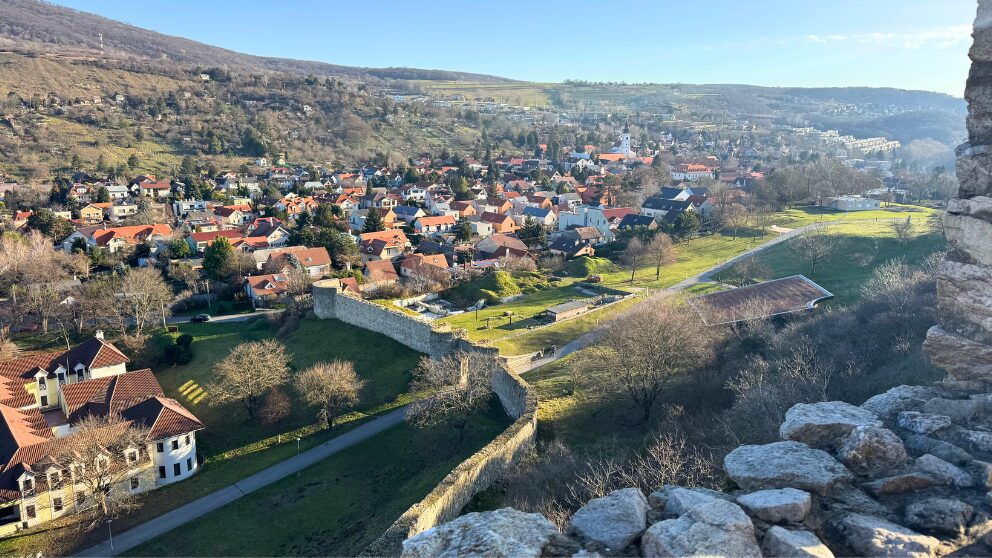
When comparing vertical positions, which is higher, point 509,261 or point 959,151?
point 959,151

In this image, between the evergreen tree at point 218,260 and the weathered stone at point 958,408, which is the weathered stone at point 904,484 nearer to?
the weathered stone at point 958,408

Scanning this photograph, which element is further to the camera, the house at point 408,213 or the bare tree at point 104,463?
the house at point 408,213

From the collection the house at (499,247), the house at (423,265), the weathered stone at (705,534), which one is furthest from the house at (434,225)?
the weathered stone at (705,534)

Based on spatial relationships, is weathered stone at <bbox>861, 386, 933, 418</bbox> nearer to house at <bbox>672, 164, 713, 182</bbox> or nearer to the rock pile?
the rock pile

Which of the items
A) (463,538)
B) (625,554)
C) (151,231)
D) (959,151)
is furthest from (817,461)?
(151,231)

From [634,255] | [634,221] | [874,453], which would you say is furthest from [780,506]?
[634,221]

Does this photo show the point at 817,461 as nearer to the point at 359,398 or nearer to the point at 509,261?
the point at 359,398
